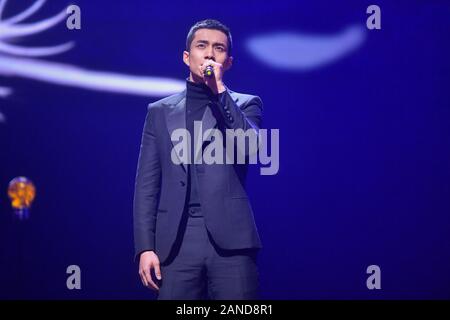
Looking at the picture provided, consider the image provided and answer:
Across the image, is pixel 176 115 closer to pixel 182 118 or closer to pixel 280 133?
pixel 182 118

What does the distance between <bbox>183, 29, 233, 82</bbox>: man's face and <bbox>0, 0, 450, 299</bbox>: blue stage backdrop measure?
695 mm

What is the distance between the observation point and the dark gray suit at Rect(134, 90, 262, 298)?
226cm

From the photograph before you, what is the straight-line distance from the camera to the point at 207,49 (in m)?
2.43

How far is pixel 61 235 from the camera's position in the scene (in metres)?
3.25

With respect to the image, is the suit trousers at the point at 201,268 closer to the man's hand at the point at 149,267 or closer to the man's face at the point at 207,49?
the man's hand at the point at 149,267

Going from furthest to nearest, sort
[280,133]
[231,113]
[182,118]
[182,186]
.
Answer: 1. [280,133]
2. [182,118]
3. [182,186]
4. [231,113]

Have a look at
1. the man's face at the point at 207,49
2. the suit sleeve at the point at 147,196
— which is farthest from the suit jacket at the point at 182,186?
the man's face at the point at 207,49

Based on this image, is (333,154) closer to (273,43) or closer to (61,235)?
(273,43)

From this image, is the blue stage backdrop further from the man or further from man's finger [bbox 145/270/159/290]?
man's finger [bbox 145/270/159/290]

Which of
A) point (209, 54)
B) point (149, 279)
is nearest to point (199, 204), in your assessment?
point (149, 279)

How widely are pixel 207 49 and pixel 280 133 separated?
837 mm

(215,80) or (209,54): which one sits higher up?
(209,54)

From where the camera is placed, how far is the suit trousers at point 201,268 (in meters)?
2.26
